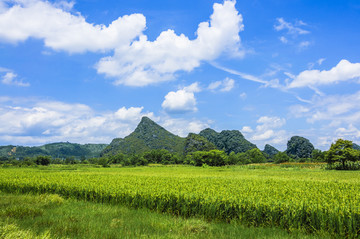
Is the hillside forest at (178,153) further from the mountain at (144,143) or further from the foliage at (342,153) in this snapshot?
the foliage at (342,153)

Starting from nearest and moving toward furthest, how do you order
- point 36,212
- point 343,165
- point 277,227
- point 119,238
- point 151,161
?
1. point 119,238
2. point 277,227
3. point 36,212
4. point 343,165
5. point 151,161

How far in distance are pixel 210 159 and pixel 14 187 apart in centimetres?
7922

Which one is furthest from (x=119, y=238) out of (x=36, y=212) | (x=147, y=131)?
(x=147, y=131)

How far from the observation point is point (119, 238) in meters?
7.49

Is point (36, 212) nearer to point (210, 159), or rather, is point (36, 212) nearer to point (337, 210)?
point (337, 210)

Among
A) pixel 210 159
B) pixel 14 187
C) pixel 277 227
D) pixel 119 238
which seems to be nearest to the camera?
pixel 119 238

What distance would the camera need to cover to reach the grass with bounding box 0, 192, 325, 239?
25.0ft

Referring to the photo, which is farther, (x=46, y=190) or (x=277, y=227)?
(x=46, y=190)

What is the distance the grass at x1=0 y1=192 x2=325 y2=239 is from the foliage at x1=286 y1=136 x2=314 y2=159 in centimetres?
17952

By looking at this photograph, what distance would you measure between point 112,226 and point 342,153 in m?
60.2

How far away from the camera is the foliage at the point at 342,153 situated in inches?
2048

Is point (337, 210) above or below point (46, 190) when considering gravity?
above

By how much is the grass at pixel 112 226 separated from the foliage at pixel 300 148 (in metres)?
180

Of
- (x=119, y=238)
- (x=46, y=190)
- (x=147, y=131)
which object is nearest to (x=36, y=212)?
(x=119, y=238)
